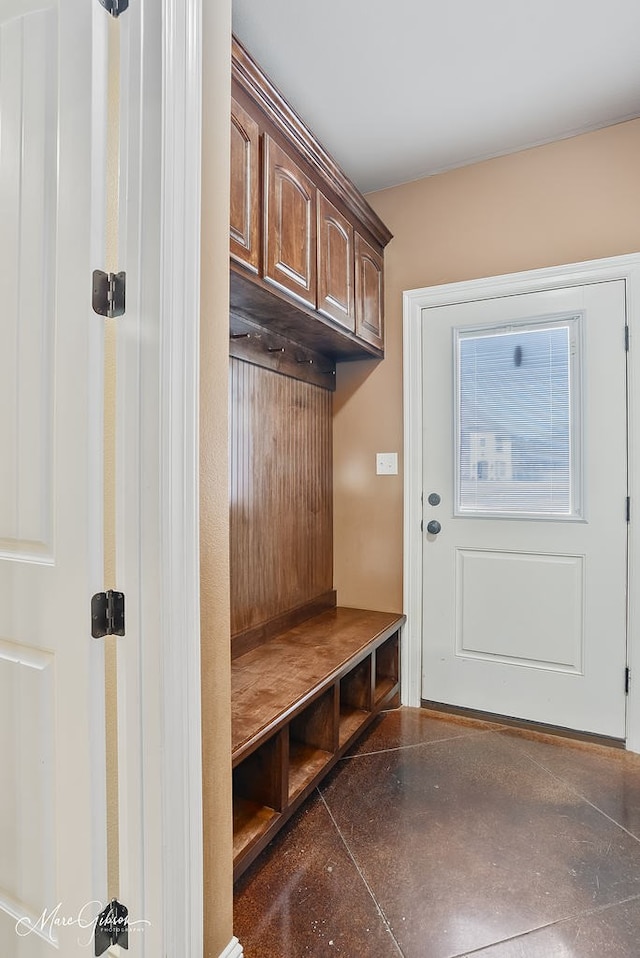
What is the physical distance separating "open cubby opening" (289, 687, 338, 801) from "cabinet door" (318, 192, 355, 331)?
156 cm

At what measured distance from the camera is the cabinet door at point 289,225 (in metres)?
1.77

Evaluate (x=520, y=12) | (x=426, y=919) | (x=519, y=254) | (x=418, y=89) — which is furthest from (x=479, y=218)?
(x=426, y=919)

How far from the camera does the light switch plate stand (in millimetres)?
2754

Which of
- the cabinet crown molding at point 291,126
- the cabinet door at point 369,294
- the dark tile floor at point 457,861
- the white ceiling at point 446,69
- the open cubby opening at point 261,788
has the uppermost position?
the white ceiling at point 446,69

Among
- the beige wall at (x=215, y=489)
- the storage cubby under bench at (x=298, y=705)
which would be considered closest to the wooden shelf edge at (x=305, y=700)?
the storage cubby under bench at (x=298, y=705)

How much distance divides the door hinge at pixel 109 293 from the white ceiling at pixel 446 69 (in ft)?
4.44

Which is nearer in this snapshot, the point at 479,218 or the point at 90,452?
the point at 90,452

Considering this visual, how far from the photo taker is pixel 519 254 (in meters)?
2.49

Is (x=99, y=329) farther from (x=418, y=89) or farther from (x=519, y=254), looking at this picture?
(x=519, y=254)

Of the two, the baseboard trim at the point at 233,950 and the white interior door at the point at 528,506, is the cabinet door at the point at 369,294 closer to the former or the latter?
the white interior door at the point at 528,506

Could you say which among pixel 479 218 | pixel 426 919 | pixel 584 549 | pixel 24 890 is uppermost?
pixel 479 218

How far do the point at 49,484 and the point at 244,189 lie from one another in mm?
1125

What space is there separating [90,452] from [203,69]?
853 millimetres

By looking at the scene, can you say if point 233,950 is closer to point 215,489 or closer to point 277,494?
point 215,489
